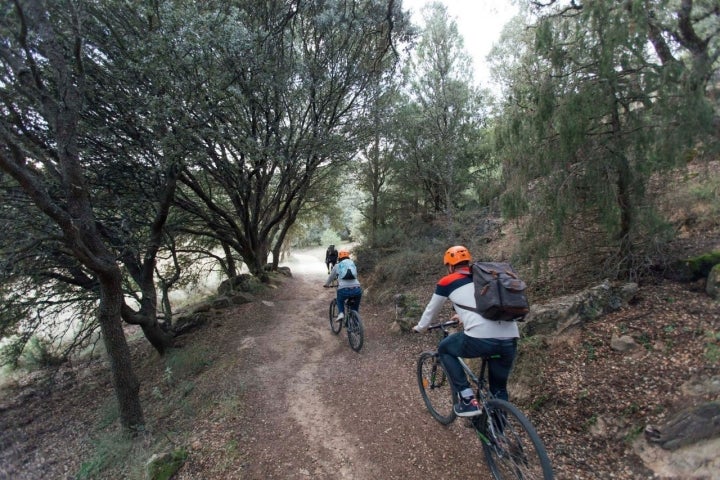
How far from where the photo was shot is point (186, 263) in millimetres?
12477

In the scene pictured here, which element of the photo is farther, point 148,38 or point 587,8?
point 148,38

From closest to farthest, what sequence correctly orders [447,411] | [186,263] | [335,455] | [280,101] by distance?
[335,455], [447,411], [280,101], [186,263]

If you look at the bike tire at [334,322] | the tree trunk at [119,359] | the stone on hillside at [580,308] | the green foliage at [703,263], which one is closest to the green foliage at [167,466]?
the tree trunk at [119,359]

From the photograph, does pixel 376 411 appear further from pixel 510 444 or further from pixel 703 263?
pixel 703 263

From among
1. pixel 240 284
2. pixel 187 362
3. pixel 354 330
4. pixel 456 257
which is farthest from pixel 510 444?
pixel 240 284

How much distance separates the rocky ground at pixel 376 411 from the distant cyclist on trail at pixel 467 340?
0.86 meters

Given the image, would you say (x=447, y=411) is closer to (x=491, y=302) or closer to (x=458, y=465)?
(x=458, y=465)

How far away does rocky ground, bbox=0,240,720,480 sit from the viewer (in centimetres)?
343

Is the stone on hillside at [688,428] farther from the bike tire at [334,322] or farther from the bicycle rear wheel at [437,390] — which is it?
the bike tire at [334,322]

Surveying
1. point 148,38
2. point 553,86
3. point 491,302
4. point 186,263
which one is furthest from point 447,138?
point 186,263

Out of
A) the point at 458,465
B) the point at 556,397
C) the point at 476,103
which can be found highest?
the point at 476,103

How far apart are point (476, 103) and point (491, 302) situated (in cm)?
1012

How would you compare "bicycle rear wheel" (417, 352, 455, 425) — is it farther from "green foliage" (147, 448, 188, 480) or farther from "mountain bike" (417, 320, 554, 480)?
"green foliage" (147, 448, 188, 480)

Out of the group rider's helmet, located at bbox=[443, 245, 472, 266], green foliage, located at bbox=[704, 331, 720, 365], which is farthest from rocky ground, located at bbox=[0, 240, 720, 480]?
rider's helmet, located at bbox=[443, 245, 472, 266]
